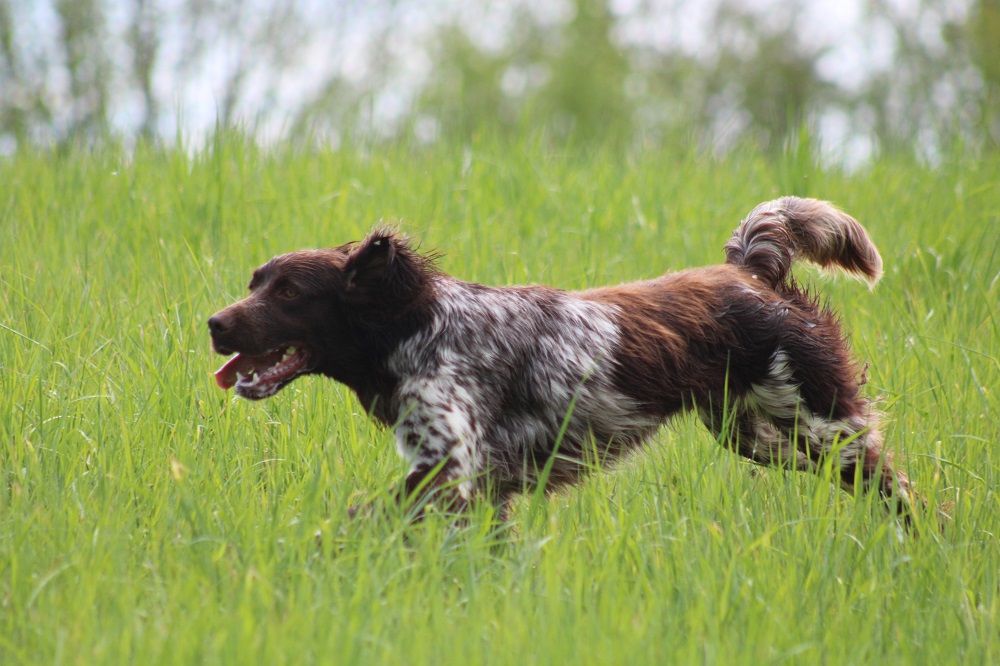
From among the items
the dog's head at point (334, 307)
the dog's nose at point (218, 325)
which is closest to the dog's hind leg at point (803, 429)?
the dog's head at point (334, 307)

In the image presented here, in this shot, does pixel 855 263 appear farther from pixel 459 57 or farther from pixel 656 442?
pixel 459 57

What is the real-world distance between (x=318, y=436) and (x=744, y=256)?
84.5 inches

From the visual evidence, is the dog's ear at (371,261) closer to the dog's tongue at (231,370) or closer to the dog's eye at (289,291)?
the dog's eye at (289,291)

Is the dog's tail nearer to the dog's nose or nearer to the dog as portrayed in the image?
the dog

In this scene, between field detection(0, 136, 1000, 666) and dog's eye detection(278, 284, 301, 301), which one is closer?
field detection(0, 136, 1000, 666)

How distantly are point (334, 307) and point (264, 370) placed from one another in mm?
375

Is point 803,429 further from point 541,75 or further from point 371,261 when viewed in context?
point 541,75

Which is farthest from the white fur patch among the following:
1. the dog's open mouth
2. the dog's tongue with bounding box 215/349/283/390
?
the dog's tongue with bounding box 215/349/283/390

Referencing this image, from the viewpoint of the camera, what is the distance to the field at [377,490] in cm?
361

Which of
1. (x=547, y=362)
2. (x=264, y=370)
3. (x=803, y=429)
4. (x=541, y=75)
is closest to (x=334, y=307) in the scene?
(x=264, y=370)

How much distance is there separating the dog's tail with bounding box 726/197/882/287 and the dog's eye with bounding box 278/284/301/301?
2.11m

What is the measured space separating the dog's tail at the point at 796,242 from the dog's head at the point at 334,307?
1.67 m

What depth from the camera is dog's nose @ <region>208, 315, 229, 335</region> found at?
449cm

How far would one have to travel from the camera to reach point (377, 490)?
427 centimetres
